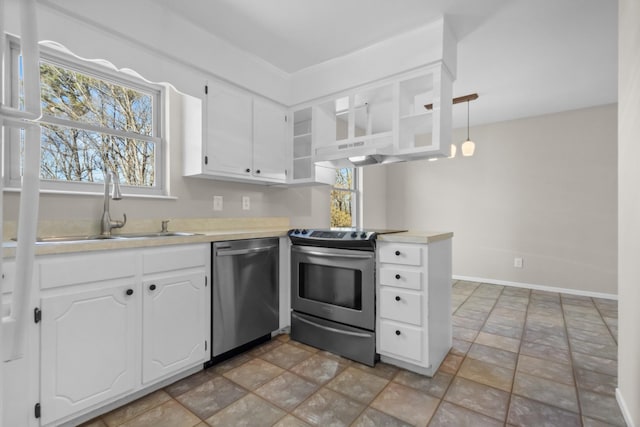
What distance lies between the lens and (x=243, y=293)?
2.26 m

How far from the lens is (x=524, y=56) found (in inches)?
109

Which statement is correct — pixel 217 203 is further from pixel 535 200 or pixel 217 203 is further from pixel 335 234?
pixel 535 200

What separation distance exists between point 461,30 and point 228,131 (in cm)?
194

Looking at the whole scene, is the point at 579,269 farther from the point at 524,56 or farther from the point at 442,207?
the point at 524,56

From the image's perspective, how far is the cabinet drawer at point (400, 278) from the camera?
6.60ft

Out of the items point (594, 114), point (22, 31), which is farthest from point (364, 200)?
point (22, 31)

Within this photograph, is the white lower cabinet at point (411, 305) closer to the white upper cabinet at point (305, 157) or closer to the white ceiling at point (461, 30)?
the white upper cabinet at point (305, 157)

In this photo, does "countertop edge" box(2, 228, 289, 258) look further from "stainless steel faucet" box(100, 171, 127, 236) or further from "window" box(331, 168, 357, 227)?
"window" box(331, 168, 357, 227)

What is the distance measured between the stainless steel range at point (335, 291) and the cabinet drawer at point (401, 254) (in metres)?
0.08

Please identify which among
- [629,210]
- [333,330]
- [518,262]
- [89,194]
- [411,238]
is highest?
[89,194]

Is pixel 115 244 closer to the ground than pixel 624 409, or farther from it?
farther from it

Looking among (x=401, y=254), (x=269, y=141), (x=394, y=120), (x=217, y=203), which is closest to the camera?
(x=401, y=254)

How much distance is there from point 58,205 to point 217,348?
4.35 feet

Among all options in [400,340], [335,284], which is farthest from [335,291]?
[400,340]
